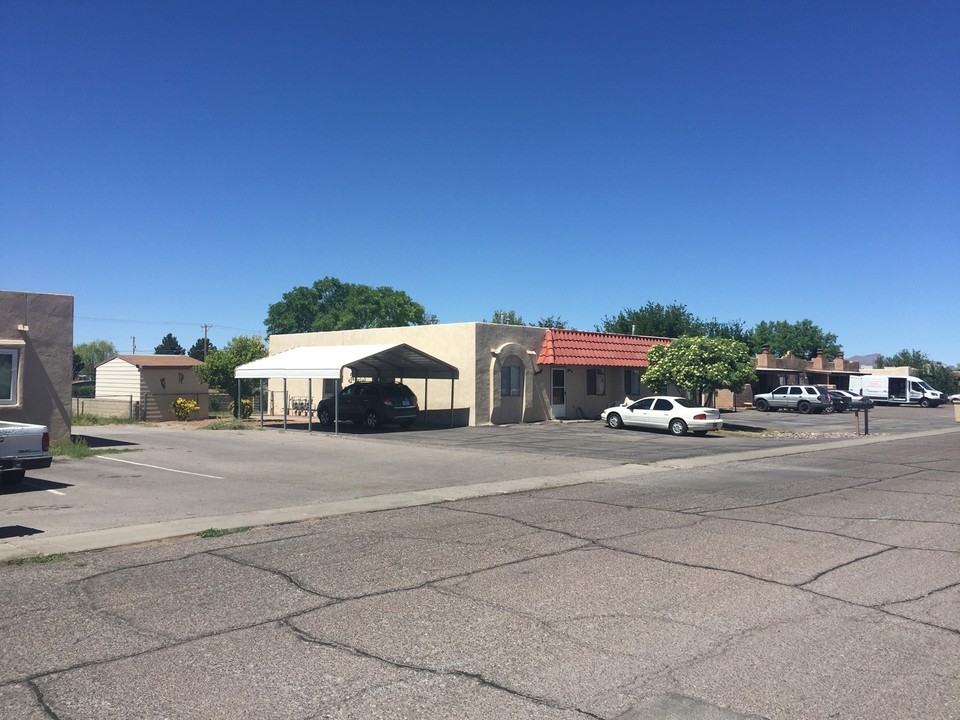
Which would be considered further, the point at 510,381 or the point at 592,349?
the point at 592,349

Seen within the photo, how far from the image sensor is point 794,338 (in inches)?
3386

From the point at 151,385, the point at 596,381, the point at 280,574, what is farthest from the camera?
the point at 151,385

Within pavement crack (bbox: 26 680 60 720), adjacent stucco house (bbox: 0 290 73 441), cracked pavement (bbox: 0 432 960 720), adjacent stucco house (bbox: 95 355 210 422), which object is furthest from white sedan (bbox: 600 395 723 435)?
pavement crack (bbox: 26 680 60 720)

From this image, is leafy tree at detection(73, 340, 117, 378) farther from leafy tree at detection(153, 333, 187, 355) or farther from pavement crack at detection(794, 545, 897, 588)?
pavement crack at detection(794, 545, 897, 588)

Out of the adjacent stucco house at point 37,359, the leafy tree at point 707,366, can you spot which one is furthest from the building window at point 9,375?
the leafy tree at point 707,366

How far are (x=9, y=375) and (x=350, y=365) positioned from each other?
11.3 meters

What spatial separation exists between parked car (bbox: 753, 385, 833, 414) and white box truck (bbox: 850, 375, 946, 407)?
13728 millimetres

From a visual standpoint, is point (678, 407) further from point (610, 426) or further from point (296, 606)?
point (296, 606)

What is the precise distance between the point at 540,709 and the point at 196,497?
9805 mm

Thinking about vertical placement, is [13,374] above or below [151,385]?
below

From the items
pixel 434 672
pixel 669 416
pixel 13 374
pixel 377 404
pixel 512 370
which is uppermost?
pixel 512 370

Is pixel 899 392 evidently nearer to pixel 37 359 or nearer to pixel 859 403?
pixel 859 403

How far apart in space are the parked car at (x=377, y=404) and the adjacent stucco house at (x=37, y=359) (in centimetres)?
996

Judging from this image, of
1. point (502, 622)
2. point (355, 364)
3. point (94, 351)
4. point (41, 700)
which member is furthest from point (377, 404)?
point (94, 351)
